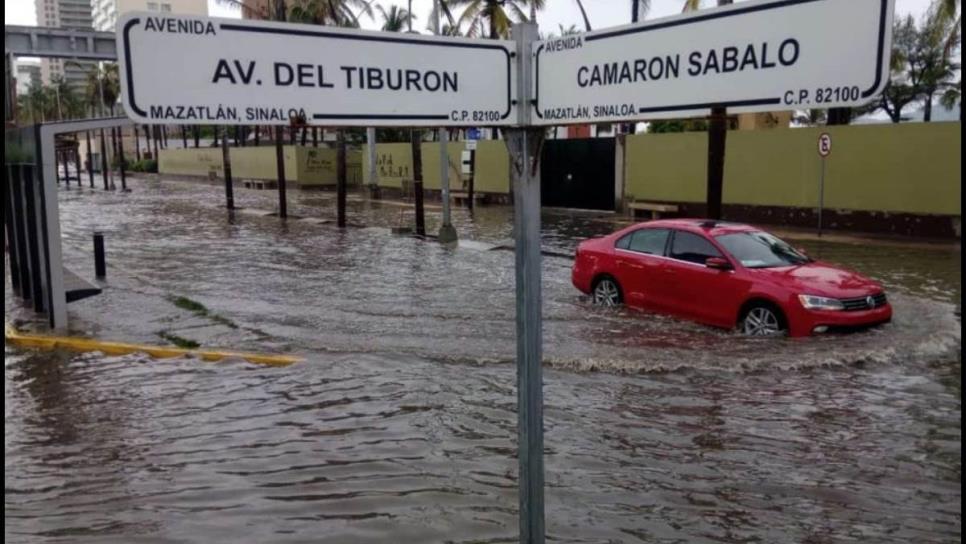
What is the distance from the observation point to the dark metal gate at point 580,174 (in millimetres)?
29266

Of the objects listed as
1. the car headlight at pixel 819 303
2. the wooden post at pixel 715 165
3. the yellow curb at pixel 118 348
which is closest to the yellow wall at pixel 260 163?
the wooden post at pixel 715 165

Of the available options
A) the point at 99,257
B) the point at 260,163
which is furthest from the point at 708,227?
the point at 260,163

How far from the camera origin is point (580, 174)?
3030 cm

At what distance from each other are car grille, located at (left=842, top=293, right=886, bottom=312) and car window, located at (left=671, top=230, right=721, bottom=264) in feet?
5.39

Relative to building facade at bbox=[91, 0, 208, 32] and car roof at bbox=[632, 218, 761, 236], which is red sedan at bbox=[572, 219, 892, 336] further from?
building facade at bbox=[91, 0, 208, 32]

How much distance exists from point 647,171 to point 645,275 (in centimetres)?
1612

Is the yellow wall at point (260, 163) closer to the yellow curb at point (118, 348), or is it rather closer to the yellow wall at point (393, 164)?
the yellow wall at point (393, 164)

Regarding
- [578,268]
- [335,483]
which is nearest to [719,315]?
[578,268]

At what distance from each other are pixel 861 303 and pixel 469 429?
5394 millimetres

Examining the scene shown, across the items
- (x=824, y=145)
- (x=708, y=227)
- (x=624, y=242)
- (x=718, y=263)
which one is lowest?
(x=718, y=263)

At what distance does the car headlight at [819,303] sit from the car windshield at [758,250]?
31.4 inches

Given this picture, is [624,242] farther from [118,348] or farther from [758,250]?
[118,348]

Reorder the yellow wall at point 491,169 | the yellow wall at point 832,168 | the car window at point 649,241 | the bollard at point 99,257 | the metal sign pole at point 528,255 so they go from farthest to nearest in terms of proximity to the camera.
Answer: the yellow wall at point 491,169 < the yellow wall at point 832,168 < the bollard at point 99,257 < the car window at point 649,241 < the metal sign pole at point 528,255

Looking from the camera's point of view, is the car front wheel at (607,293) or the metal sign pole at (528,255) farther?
the car front wheel at (607,293)
